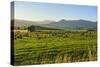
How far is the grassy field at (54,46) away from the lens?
2611 millimetres

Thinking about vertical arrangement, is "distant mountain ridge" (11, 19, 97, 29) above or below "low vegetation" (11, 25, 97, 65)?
above

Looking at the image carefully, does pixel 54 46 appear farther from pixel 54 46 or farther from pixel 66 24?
pixel 66 24

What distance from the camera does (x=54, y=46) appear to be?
2.79 m

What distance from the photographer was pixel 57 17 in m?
2.81

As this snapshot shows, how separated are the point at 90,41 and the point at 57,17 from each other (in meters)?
0.60

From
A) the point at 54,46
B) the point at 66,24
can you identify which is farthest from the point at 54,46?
the point at 66,24

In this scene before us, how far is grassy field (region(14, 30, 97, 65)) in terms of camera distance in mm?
2611

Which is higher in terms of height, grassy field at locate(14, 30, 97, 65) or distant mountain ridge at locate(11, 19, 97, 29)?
distant mountain ridge at locate(11, 19, 97, 29)

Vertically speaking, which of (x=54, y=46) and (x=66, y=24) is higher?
(x=66, y=24)

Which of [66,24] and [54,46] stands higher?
[66,24]

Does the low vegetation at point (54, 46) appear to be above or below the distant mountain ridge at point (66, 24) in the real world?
below
